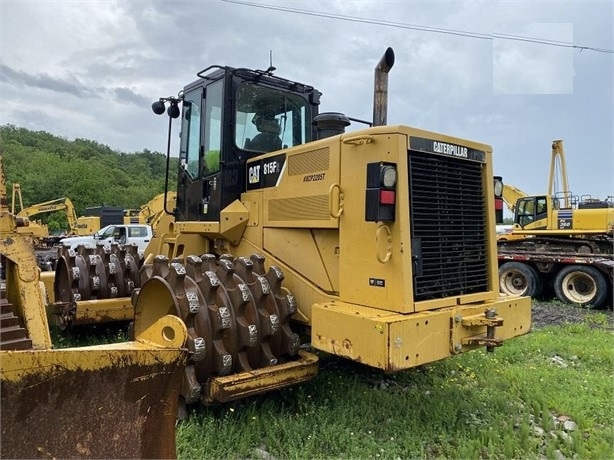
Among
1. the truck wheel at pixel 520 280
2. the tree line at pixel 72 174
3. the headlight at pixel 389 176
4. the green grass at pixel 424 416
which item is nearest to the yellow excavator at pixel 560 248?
the truck wheel at pixel 520 280

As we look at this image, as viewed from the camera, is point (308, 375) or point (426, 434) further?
point (308, 375)

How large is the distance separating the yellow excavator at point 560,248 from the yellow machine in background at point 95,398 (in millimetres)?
8700

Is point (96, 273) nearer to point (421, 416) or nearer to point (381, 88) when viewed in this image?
point (381, 88)

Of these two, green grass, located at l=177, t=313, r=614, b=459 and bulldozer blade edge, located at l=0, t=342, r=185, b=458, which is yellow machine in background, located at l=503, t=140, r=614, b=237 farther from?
bulldozer blade edge, located at l=0, t=342, r=185, b=458

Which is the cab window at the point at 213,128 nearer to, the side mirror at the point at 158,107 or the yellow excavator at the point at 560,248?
the side mirror at the point at 158,107

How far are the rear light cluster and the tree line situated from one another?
4087cm

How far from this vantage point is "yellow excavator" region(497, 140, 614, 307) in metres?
10.4

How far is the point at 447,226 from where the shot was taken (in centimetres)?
383

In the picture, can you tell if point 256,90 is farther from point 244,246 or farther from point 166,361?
point 166,361

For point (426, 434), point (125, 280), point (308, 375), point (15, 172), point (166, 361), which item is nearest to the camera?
point (166, 361)

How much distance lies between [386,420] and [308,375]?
0.67 metres

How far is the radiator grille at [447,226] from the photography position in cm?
360

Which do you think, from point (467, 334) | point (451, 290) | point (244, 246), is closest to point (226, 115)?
point (244, 246)

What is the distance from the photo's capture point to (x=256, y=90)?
16.4 feet
